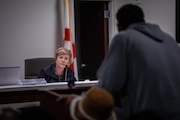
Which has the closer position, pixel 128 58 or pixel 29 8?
pixel 128 58

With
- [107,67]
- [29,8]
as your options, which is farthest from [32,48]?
[107,67]

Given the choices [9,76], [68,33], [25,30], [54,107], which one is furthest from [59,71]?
[54,107]

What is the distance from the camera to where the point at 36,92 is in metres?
3.00

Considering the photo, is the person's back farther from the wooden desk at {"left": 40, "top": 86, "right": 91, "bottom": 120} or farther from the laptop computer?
the laptop computer

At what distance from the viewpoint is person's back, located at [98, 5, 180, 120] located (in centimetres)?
165

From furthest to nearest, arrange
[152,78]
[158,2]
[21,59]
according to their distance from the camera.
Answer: [158,2] → [21,59] → [152,78]

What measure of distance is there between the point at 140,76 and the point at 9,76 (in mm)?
1806

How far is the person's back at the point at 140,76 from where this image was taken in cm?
165

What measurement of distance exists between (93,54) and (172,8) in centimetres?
163

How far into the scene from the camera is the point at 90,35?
583cm

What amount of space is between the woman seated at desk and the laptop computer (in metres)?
0.59

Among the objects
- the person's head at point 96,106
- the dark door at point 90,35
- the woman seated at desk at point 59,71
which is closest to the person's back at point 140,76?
the person's head at point 96,106

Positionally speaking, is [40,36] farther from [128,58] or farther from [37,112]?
[128,58]

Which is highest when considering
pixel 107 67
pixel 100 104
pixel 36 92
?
pixel 107 67
